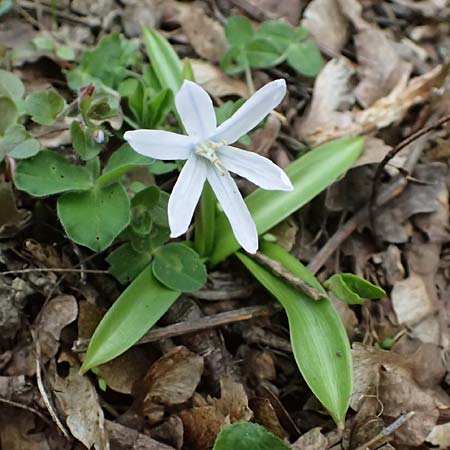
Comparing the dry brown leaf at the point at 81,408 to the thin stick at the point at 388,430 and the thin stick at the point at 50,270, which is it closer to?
the thin stick at the point at 50,270

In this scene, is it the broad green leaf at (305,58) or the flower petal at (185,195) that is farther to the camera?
the broad green leaf at (305,58)

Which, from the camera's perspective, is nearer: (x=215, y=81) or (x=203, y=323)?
(x=203, y=323)

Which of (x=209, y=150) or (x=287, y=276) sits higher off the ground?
(x=209, y=150)

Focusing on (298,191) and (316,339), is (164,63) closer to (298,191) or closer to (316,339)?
(298,191)

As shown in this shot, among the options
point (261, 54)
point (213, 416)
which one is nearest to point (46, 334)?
point (213, 416)

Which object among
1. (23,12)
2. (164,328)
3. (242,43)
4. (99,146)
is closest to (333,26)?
(242,43)

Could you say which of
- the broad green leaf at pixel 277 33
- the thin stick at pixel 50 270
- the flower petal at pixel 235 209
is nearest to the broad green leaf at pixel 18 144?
the thin stick at pixel 50 270
